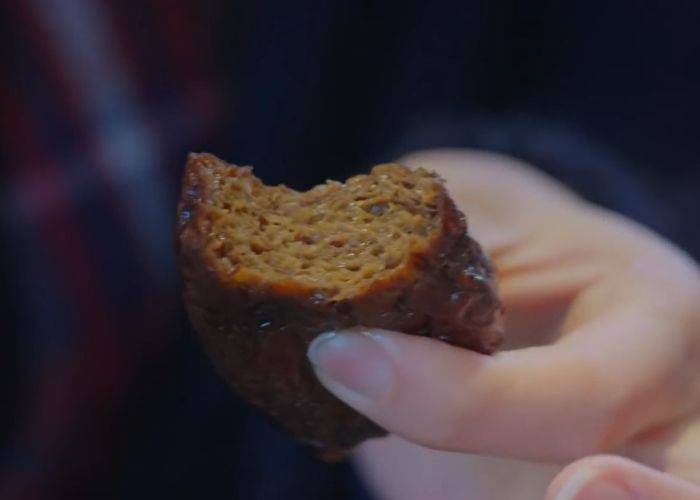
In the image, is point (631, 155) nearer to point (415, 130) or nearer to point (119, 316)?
point (415, 130)

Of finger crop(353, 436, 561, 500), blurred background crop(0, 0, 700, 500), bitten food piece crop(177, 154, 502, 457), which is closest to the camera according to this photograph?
bitten food piece crop(177, 154, 502, 457)

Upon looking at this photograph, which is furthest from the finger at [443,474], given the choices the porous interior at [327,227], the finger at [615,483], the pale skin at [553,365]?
the porous interior at [327,227]

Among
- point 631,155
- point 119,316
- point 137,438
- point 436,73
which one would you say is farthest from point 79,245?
point 631,155

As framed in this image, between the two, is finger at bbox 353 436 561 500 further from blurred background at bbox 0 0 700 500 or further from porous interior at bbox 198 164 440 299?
porous interior at bbox 198 164 440 299

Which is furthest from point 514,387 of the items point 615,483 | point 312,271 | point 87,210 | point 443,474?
point 87,210

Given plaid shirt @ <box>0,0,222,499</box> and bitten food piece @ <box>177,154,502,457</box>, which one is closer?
bitten food piece @ <box>177,154,502,457</box>

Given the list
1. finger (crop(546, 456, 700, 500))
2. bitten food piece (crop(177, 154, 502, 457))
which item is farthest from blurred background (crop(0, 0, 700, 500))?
finger (crop(546, 456, 700, 500))

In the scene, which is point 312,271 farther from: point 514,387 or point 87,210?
point 87,210
